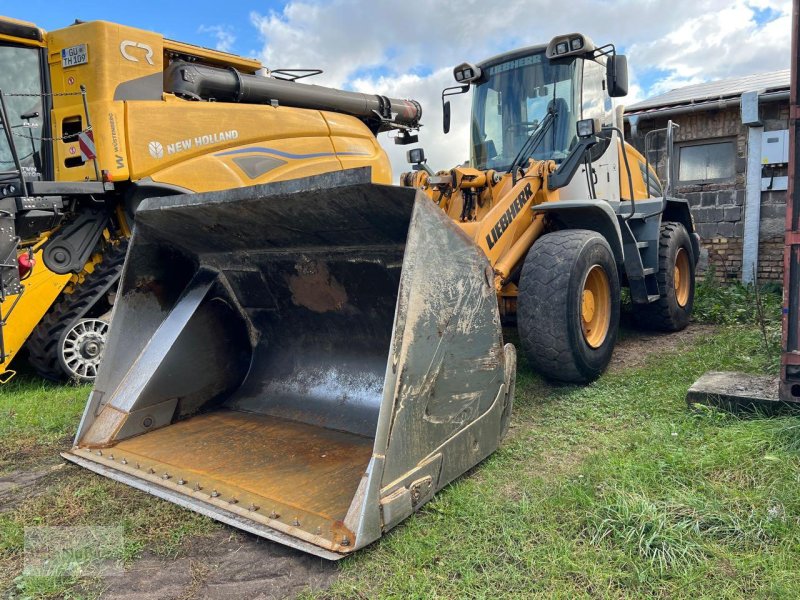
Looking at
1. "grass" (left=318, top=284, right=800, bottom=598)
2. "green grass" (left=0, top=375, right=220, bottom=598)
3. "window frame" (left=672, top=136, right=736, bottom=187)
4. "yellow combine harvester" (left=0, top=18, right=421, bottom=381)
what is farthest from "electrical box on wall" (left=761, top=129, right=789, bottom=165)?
"green grass" (left=0, top=375, right=220, bottom=598)

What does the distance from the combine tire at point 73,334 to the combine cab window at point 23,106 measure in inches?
44.0

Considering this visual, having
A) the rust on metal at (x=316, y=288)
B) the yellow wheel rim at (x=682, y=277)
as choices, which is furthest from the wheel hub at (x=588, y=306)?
the yellow wheel rim at (x=682, y=277)

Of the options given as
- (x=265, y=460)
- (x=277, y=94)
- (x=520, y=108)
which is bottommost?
(x=265, y=460)

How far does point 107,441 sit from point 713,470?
2.95 metres

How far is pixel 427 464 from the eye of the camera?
2631mm

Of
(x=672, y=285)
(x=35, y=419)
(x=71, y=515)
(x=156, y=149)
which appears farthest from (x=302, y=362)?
(x=672, y=285)

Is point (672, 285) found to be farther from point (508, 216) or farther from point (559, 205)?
point (508, 216)

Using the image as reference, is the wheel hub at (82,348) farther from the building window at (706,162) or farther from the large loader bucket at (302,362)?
the building window at (706,162)

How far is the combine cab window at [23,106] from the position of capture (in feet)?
17.3

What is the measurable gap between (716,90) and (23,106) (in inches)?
397

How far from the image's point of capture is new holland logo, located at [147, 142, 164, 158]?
5.38 meters

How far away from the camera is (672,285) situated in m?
6.04

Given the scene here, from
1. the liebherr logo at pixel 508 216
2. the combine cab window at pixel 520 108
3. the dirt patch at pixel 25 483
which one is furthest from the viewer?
the combine cab window at pixel 520 108

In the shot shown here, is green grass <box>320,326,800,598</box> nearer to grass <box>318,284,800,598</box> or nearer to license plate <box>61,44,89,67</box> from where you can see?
grass <box>318,284,800,598</box>
